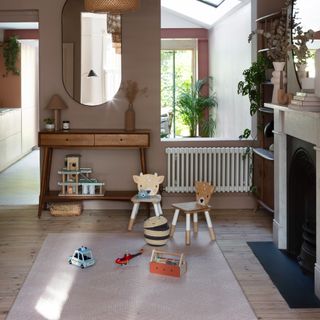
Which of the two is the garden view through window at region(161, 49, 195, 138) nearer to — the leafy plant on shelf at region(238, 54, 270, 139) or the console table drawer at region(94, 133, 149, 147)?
the leafy plant on shelf at region(238, 54, 270, 139)

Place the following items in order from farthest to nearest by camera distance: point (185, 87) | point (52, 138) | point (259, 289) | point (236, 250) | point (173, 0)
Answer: point (185, 87) < point (173, 0) < point (52, 138) < point (236, 250) < point (259, 289)

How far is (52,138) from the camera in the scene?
5.88m

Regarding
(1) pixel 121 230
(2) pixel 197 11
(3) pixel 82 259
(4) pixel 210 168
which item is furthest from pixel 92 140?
(2) pixel 197 11

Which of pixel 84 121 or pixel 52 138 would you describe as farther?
pixel 84 121

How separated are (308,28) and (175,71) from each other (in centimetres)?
606

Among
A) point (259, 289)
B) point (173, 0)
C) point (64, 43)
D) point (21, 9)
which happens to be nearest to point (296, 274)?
point (259, 289)

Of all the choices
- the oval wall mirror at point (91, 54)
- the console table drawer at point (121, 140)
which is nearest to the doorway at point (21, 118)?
the oval wall mirror at point (91, 54)

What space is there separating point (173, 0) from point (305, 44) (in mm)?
5190

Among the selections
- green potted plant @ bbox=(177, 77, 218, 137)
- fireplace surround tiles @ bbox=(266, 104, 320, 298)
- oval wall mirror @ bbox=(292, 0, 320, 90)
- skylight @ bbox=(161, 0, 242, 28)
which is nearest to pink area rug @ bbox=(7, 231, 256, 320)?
fireplace surround tiles @ bbox=(266, 104, 320, 298)

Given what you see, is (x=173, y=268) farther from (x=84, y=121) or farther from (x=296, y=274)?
(x=84, y=121)

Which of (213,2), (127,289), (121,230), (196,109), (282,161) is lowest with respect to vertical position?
(127,289)

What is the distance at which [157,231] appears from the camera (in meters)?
4.82

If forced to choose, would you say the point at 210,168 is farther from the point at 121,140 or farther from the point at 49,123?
the point at 49,123

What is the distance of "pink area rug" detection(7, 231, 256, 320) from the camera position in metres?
3.46
